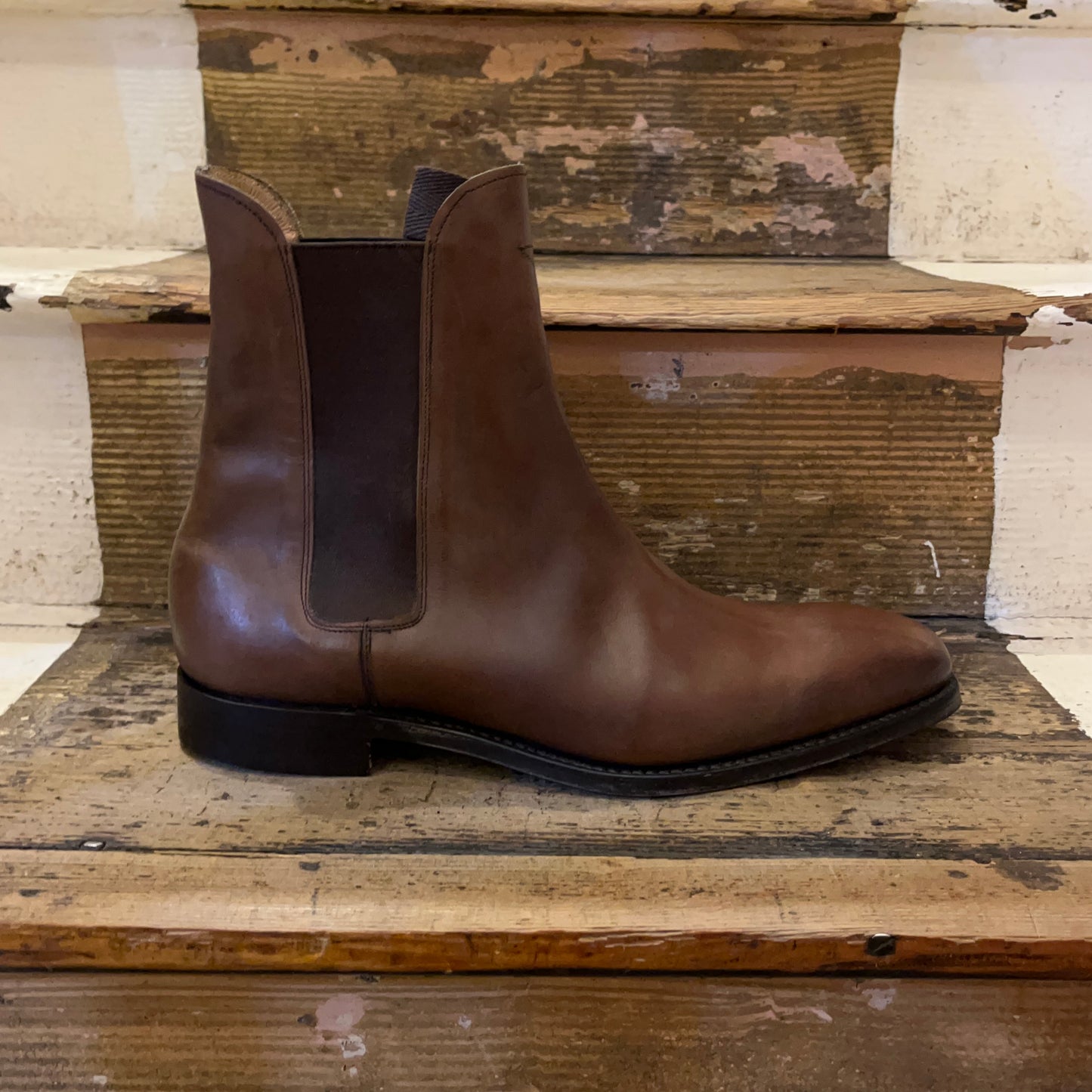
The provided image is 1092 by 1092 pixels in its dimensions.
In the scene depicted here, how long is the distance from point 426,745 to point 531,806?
0.28ft

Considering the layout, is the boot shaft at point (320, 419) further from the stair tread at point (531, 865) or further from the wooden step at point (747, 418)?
the wooden step at point (747, 418)

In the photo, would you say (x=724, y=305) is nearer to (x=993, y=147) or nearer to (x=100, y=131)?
(x=993, y=147)

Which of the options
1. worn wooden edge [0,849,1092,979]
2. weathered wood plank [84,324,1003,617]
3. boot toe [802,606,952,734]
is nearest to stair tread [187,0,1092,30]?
weathered wood plank [84,324,1003,617]

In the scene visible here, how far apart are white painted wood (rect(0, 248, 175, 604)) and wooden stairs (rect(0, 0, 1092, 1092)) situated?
3 cm

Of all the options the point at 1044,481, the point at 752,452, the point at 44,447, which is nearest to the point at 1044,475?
the point at 1044,481

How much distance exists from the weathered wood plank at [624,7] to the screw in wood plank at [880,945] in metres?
0.85

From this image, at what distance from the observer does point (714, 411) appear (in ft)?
2.74

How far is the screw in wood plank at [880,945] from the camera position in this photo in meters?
0.51

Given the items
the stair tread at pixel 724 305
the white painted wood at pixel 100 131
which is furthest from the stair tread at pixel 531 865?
the white painted wood at pixel 100 131

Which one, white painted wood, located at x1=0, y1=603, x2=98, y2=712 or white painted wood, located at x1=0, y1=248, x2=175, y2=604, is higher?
white painted wood, located at x1=0, y1=248, x2=175, y2=604

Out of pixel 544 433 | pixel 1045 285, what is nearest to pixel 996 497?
pixel 1045 285

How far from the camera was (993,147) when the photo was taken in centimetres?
98

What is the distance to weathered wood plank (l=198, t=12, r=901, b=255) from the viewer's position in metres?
0.94

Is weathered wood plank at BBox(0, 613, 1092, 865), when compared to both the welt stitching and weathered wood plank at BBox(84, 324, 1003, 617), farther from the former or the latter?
weathered wood plank at BBox(84, 324, 1003, 617)
